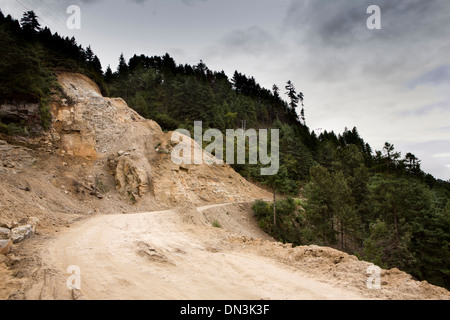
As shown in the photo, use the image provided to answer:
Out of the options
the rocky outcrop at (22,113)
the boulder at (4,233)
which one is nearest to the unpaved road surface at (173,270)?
the boulder at (4,233)

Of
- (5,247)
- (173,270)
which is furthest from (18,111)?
(173,270)

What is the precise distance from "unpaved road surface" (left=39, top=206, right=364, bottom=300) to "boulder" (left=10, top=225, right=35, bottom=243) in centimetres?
79

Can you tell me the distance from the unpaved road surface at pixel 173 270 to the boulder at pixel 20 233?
0.79 meters

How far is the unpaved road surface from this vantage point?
404 cm

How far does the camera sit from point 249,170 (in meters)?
34.3

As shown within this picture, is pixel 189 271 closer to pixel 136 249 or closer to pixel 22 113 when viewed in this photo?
pixel 136 249

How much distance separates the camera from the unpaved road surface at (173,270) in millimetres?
4035

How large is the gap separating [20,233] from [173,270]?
5384mm

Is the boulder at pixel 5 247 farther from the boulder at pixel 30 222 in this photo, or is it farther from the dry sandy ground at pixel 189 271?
the boulder at pixel 30 222

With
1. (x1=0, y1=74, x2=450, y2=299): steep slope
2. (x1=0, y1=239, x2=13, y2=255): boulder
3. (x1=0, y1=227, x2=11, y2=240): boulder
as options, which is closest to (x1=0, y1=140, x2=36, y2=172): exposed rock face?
(x1=0, y1=74, x2=450, y2=299): steep slope
